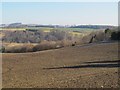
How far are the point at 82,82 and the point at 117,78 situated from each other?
1.30 metres

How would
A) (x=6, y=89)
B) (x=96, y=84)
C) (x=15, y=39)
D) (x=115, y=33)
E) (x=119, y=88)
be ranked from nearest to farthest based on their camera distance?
(x=119, y=88), (x=96, y=84), (x=6, y=89), (x=115, y=33), (x=15, y=39)

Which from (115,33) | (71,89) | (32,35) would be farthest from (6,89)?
(32,35)

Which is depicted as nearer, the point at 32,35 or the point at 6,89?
the point at 6,89

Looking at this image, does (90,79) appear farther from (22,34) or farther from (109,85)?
(22,34)

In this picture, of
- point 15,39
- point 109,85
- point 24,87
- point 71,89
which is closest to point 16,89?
point 24,87

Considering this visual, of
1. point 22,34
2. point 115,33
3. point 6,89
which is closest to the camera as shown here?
point 6,89

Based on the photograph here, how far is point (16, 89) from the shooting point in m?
14.0

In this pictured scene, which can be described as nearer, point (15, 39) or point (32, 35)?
point (15, 39)

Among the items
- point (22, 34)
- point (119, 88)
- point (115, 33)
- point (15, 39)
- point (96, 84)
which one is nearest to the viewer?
point (119, 88)

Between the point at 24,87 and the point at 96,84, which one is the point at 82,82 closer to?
the point at 96,84

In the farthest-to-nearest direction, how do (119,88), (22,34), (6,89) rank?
(22,34), (6,89), (119,88)

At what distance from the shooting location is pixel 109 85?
42.3 feet

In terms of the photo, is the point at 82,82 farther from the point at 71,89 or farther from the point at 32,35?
the point at 32,35

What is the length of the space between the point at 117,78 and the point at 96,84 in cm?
114
